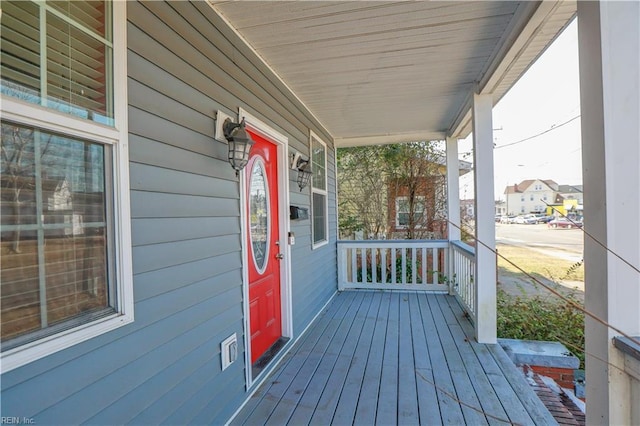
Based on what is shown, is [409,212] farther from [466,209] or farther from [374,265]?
[374,265]

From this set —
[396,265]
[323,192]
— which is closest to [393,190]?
[396,265]

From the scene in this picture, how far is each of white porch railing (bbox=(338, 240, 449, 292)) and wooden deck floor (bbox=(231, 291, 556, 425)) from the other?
4.16 ft

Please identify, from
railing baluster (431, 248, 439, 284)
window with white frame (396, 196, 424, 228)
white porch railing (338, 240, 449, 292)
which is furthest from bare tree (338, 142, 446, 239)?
railing baluster (431, 248, 439, 284)

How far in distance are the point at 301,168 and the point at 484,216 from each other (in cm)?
194

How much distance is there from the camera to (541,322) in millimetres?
3455

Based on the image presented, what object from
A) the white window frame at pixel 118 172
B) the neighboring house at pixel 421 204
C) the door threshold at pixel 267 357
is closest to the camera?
the white window frame at pixel 118 172

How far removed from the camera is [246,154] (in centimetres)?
198

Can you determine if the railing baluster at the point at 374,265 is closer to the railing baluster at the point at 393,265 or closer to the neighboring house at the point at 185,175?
the railing baluster at the point at 393,265

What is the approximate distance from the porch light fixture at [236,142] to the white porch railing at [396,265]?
3.50 metres

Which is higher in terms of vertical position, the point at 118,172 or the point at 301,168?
the point at 301,168

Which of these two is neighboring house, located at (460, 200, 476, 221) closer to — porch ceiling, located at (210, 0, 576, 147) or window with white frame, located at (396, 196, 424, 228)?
window with white frame, located at (396, 196, 424, 228)

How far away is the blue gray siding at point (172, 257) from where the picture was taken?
3.49 ft

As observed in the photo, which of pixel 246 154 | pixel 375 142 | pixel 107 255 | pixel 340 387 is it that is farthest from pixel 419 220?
pixel 107 255

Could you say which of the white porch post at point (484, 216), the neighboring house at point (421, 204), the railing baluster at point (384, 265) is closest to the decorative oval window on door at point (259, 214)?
the white porch post at point (484, 216)
